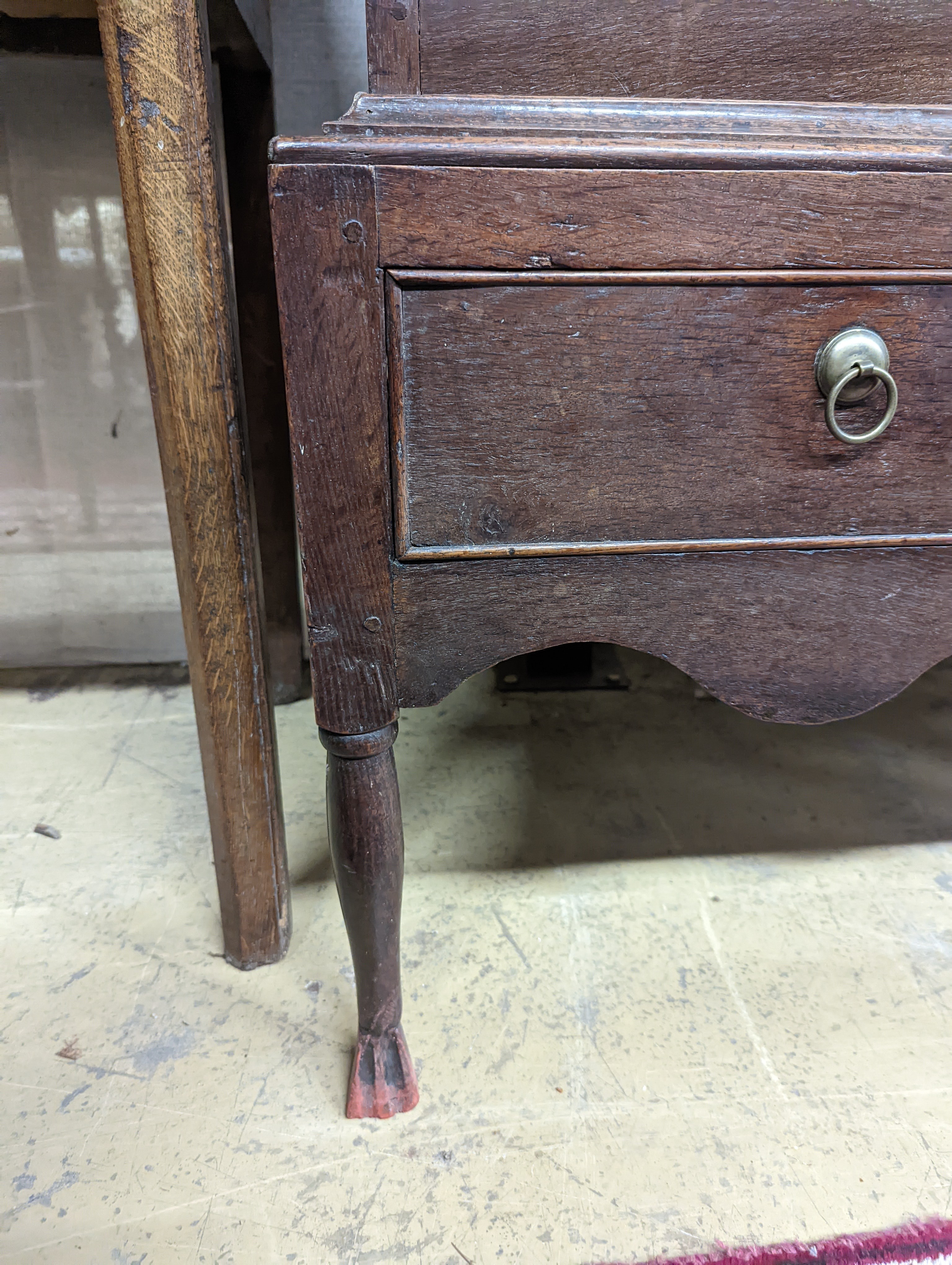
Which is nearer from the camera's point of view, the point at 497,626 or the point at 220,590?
the point at 497,626

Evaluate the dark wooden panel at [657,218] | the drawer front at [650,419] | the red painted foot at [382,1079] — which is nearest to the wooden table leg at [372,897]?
the red painted foot at [382,1079]

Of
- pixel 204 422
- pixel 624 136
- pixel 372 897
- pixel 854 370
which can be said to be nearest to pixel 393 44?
pixel 624 136

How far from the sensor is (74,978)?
0.85 m

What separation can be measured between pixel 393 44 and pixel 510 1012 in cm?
89

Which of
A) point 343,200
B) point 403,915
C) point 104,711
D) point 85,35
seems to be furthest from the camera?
point 104,711

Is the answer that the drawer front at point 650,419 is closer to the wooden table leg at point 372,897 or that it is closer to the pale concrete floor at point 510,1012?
the wooden table leg at point 372,897

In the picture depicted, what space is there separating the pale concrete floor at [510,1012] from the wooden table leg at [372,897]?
0.03 metres

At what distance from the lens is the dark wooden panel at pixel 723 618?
0.59m

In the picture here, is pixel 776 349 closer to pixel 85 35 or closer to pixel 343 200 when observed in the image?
pixel 343 200

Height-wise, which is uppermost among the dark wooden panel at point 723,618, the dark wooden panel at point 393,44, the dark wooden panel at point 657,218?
the dark wooden panel at point 393,44

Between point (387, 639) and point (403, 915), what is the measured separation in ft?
1.61

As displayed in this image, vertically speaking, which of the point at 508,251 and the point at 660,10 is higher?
the point at 660,10

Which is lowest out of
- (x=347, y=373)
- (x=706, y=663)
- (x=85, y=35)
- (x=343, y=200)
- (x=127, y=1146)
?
(x=127, y=1146)

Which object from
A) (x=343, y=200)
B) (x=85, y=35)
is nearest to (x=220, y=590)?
(x=343, y=200)
